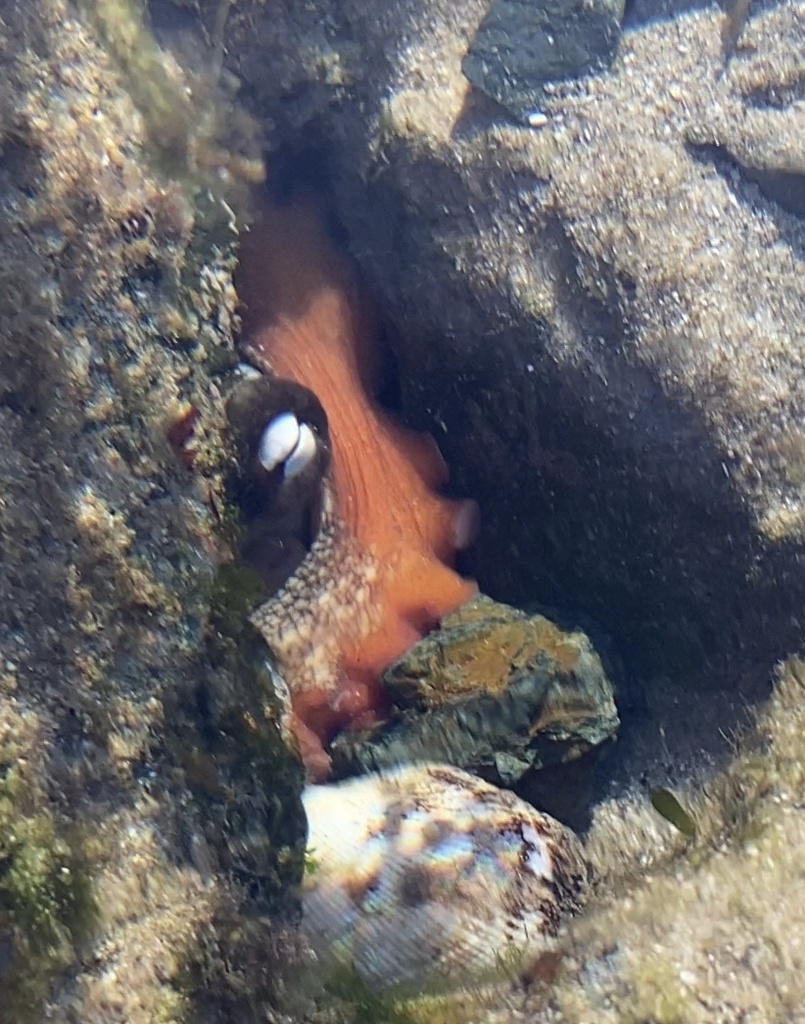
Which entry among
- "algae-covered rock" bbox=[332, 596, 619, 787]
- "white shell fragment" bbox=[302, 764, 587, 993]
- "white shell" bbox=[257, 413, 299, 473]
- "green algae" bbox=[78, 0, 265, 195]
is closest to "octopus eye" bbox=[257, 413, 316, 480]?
"white shell" bbox=[257, 413, 299, 473]

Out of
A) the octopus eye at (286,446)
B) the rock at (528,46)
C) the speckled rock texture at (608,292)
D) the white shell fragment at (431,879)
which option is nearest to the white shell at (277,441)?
the octopus eye at (286,446)

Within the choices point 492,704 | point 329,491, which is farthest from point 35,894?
point 329,491

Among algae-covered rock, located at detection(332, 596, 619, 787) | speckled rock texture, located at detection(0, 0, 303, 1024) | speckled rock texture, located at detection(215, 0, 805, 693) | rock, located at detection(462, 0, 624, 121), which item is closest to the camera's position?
speckled rock texture, located at detection(0, 0, 303, 1024)

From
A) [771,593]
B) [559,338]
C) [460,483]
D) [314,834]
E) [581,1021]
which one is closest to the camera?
[581,1021]

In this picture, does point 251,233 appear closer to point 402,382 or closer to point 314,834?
point 402,382

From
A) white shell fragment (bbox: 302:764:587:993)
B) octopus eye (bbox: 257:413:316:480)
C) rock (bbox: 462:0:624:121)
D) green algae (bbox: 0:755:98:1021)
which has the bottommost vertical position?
green algae (bbox: 0:755:98:1021)

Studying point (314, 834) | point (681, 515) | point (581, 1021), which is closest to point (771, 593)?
point (681, 515)

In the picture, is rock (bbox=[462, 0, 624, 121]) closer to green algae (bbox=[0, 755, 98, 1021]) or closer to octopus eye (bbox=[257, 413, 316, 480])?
octopus eye (bbox=[257, 413, 316, 480])

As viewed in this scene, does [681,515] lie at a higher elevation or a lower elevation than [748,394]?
lower
